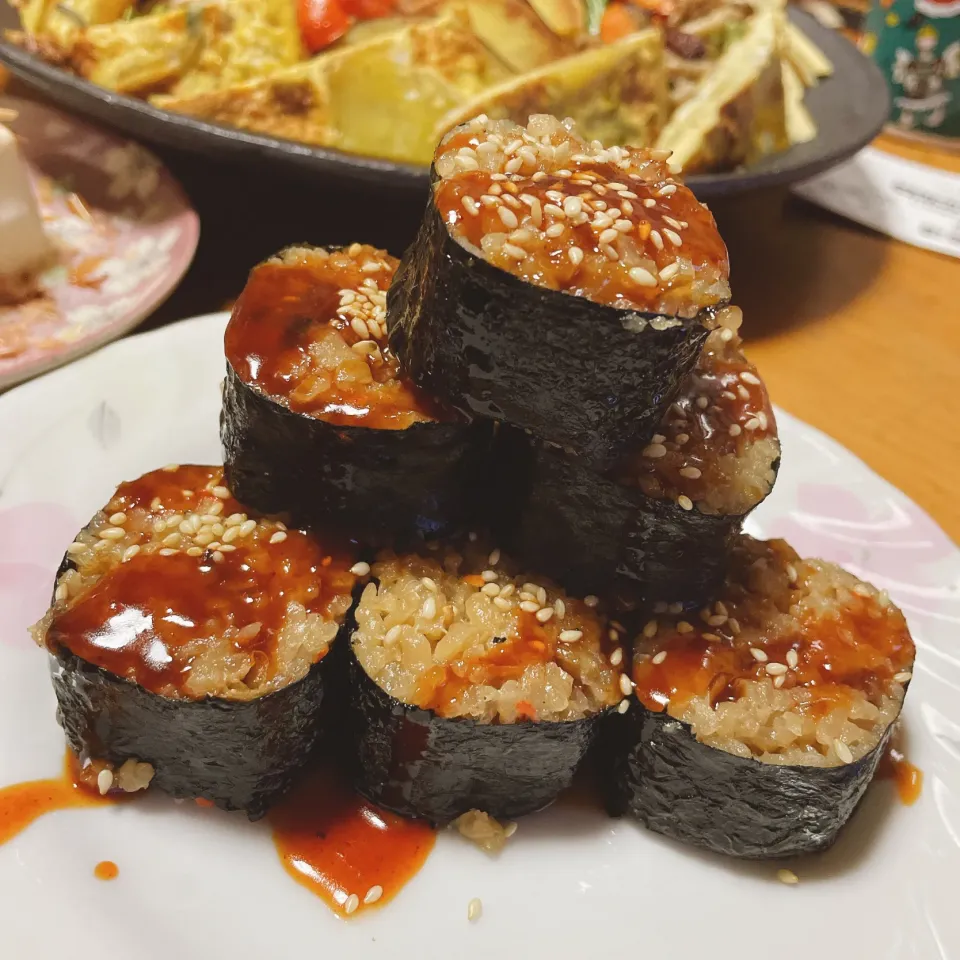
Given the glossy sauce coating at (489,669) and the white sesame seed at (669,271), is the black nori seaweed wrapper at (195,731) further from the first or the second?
the white sesame seed at (669,271)

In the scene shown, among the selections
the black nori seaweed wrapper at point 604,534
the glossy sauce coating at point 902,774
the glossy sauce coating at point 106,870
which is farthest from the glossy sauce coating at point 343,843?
the glossy sauce coating at point 902,774

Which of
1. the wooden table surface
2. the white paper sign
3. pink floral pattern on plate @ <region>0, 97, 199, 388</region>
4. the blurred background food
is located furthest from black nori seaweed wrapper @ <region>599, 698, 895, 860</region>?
the white paper sign

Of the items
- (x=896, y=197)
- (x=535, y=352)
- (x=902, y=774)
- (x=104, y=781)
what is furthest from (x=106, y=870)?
(x=896, y=197)

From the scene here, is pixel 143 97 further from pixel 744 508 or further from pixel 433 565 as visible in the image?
pixel 744 508

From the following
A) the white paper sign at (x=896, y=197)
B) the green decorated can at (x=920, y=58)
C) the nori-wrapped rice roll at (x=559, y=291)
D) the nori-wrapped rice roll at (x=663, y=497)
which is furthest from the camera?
the green decorated can at (x=920, y=58)

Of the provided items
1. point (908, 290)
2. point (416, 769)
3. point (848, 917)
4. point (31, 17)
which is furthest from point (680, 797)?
point (31, 17)

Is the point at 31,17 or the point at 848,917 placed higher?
the point at 31,17

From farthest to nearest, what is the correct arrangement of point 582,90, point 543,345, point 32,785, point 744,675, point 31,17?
point 31,17 < point 582,90 < point 744,675 < point 32,785 < point 543,345

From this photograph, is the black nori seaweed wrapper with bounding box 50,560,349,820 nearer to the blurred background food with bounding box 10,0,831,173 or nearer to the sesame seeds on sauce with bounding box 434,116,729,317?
the sesame seeds on sauce with bounding box 434,116,729,317
